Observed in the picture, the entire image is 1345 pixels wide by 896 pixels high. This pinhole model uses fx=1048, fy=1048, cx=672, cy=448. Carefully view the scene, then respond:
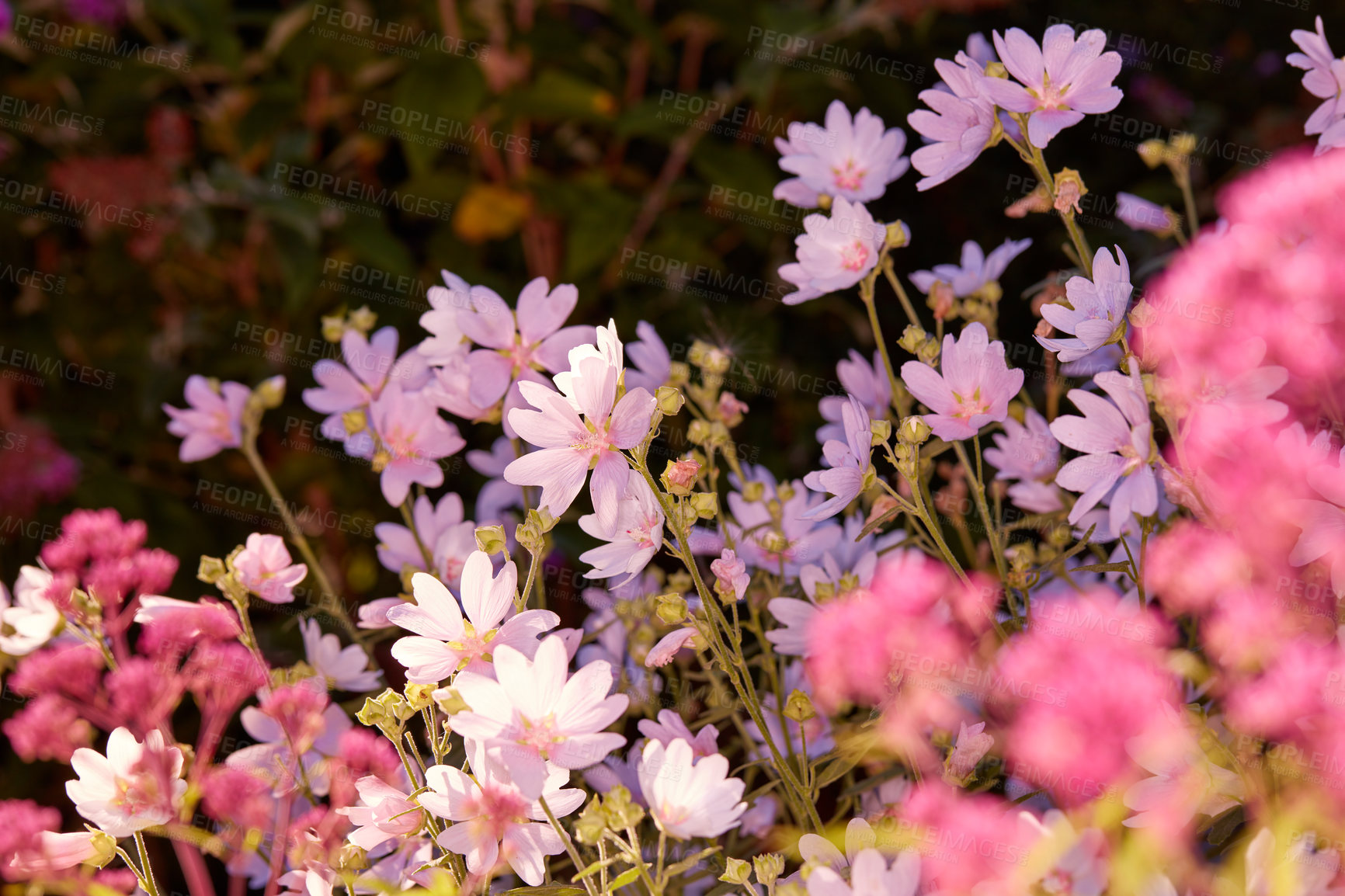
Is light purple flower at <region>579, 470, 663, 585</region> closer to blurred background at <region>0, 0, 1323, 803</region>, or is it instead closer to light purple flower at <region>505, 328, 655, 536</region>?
light purple flower at <region>505, 328, 655, 536</region>

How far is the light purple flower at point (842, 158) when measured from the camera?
0.74 metres

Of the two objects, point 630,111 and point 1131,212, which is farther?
point 630,111

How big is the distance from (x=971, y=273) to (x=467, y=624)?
458 mm

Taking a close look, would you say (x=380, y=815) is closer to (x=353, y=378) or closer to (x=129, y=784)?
(x=129, y=784)

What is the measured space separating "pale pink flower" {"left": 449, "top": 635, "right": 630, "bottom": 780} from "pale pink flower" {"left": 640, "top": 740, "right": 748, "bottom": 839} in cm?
4

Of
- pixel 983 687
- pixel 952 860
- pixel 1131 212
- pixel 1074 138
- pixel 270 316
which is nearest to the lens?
pixel 952 860

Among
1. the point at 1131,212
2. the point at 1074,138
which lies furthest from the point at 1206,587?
the point at 1074,138

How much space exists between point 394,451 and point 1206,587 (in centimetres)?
48

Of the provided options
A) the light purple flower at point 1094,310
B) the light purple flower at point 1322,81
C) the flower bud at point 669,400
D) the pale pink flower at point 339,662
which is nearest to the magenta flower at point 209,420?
the pale pink flower at point 339,662

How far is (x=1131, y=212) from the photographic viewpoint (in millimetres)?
687

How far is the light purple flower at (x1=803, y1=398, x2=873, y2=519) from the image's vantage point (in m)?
0.54

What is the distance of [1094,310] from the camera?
555 mm

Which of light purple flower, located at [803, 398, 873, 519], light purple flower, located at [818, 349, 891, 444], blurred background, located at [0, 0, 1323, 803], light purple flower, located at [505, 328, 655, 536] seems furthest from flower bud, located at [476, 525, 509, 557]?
blurred background, located at [0, 0, 1323, 803]

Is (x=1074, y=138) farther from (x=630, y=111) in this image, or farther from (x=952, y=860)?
(x=952, y=860)
